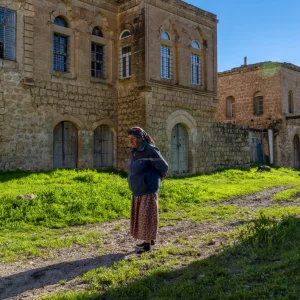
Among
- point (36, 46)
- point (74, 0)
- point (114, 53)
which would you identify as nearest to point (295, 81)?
point (114, 53)

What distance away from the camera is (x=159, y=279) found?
436 centimetres

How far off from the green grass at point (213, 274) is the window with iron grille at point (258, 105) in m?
20.0

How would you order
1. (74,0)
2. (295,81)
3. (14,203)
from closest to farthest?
1. (14,203)
2. (74,0)
3. (295,81)

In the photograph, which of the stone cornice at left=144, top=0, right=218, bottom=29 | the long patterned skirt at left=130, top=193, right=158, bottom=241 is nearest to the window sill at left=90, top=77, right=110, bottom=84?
the stone cornice at left=144, top=0, right=218, bottom=29

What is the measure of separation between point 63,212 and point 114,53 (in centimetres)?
933

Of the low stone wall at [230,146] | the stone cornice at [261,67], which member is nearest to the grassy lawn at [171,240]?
the low stone wall at [230,146]

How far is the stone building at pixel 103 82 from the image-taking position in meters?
12.8

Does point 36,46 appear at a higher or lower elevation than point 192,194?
higher

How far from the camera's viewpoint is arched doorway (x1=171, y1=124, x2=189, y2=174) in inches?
658

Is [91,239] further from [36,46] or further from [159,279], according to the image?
[36,46]

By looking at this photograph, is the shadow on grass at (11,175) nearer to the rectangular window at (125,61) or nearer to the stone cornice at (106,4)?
the rectangular window at (125,61)

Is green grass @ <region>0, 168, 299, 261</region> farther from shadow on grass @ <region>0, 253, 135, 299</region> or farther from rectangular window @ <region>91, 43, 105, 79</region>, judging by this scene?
rectangular window @ <region>91, 43, 105, 79</region>

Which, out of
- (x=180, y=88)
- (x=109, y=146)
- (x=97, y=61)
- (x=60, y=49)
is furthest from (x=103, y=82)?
(x=180, y=88)

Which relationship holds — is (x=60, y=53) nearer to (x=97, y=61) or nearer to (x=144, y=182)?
(x=97, y=61)
